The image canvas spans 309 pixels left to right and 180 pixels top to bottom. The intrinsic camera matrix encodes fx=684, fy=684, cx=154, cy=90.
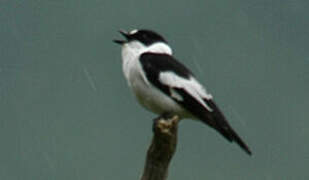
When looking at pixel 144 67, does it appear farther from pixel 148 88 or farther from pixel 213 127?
pixel 213 127

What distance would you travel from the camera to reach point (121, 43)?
1086 cm

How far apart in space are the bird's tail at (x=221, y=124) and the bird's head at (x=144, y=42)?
5.38 feet

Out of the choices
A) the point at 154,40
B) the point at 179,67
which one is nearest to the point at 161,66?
the point at 179,67

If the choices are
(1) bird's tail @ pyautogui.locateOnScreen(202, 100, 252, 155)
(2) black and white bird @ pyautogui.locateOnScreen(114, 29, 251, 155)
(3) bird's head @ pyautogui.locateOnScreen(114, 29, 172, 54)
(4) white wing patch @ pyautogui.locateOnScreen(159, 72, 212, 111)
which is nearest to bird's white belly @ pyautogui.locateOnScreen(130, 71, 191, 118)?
(2) black and white bird @ pyautogui.locateOnScreen(114, 29, 251, 155)

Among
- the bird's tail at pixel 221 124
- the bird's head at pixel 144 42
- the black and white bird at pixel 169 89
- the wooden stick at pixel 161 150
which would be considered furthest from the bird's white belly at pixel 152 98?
the wooden stick at pixel 161 150

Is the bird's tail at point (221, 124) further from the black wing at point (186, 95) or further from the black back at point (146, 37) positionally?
the black back at point (146, 37)

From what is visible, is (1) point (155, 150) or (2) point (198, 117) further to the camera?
(2) point (198, 117)

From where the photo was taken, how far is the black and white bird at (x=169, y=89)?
9438mm

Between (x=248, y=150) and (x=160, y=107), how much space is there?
1583 mm

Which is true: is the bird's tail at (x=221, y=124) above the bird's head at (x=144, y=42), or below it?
below

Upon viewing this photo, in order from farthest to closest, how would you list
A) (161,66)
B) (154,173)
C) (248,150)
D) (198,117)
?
(161,66) < (198,117) < (248,150) < (154,173)

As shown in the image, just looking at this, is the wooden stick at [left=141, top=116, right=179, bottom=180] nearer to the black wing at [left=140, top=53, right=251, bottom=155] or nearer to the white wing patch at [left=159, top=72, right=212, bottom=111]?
the black wing at [left=140, top=53, right=251, bottom=155]

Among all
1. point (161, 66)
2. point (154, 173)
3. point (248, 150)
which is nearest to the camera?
point (154, 173)

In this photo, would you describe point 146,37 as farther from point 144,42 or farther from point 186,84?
point 186,84
